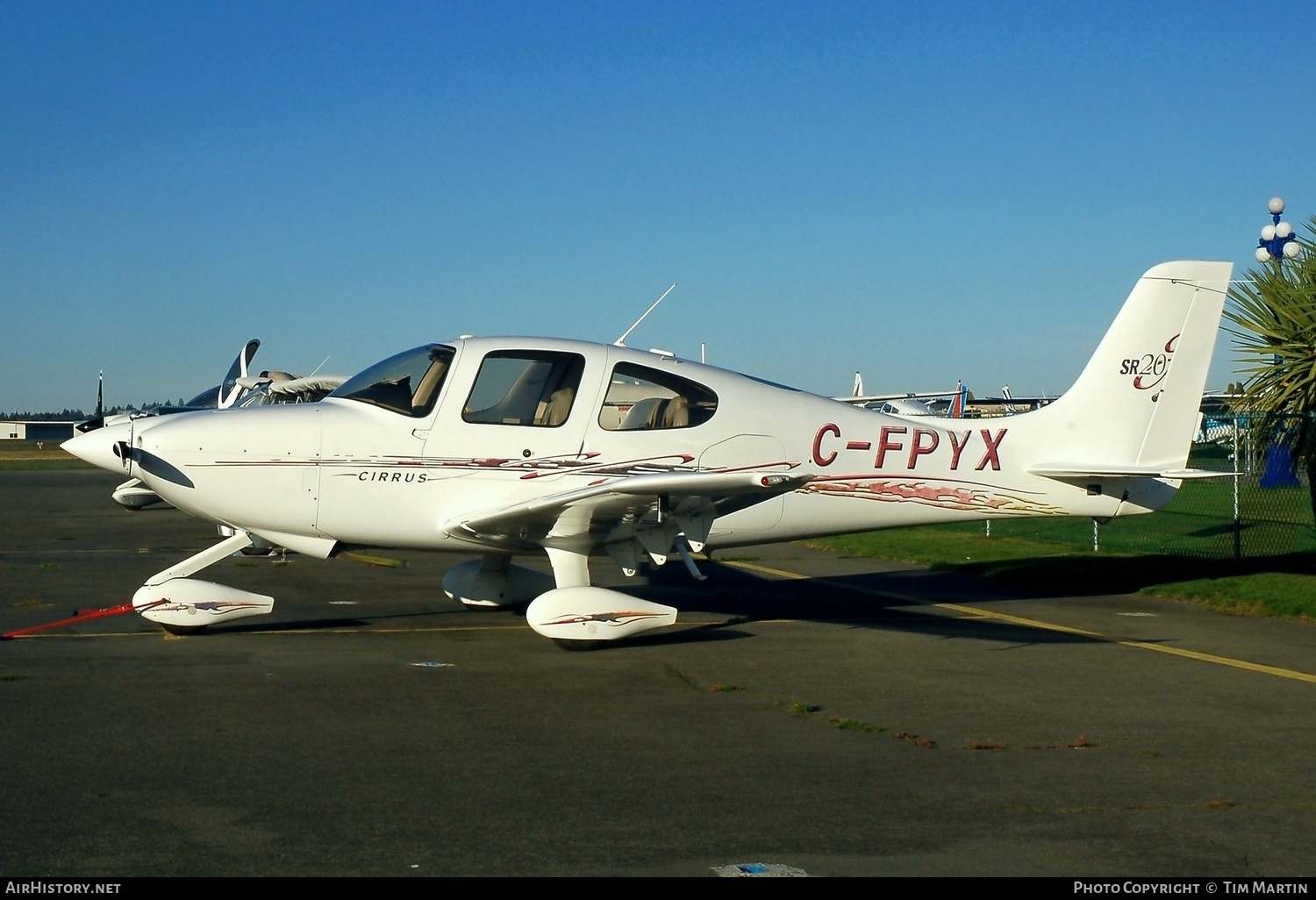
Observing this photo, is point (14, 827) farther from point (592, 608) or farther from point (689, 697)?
point (592, 608)

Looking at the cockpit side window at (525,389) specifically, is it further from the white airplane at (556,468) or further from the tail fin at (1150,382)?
the tail fin at (1150,382)

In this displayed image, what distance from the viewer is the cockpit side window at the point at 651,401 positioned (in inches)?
397

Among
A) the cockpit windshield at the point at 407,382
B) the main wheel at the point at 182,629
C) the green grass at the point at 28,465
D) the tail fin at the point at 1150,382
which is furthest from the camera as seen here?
the green grass at the point at 28,465

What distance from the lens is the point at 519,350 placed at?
10039mm

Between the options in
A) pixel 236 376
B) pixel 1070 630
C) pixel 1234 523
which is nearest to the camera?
pixel 1070 630

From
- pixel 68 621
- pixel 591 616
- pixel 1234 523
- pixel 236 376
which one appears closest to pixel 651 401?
pixel 591 616

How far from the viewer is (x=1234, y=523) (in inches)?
599

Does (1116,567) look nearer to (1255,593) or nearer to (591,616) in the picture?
(1255,593)

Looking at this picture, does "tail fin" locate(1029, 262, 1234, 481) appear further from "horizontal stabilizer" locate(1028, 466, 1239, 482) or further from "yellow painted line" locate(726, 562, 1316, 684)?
"yellow painted line" locate(726, 562, 1316, 684)

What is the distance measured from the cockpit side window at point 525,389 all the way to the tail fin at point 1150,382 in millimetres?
4568

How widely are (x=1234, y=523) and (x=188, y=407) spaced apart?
15.1m

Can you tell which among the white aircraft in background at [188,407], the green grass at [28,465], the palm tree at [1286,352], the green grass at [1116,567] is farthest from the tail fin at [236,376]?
the green grass at [28,465]

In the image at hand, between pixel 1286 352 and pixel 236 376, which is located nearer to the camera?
pixel 1286 352
